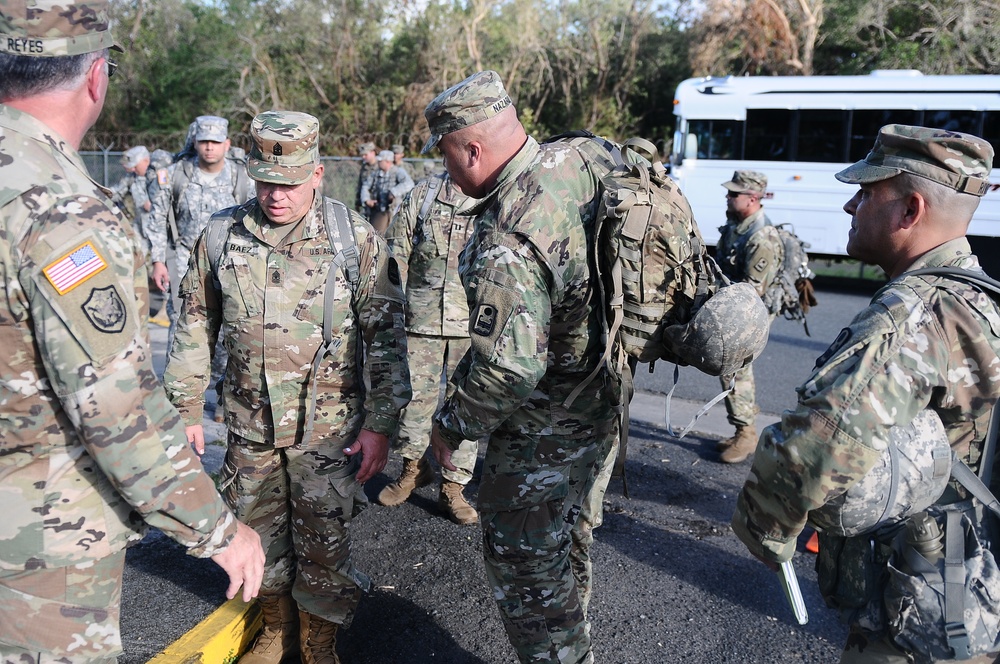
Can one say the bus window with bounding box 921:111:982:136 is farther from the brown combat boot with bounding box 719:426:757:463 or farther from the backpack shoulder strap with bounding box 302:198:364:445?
the backpack shoulder strap with bounding box 302:198:364:445

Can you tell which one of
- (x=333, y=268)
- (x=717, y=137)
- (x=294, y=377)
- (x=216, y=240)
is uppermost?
(x=216, y=240)

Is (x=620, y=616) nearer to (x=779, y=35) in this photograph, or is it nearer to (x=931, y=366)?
(x=931, y=366)

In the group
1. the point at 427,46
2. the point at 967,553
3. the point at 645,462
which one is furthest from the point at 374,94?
the point at 967,553

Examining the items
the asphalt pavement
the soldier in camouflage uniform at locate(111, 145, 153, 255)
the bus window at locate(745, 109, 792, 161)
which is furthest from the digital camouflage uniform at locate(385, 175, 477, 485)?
the bus window at locate(745, 109, 792, 161)

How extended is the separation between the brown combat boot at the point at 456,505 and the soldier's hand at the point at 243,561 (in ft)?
8.09

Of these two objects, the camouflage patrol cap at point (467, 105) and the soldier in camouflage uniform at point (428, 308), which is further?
the soldier in camouflage uniform at point (428, 308)

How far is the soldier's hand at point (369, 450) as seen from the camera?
293cm

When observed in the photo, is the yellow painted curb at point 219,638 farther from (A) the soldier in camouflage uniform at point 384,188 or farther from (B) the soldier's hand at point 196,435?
(A) the soldier in camouflage uniform at point 384,188

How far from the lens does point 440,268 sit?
15.4ft

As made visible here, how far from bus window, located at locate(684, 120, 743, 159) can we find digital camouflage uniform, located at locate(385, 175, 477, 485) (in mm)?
10772

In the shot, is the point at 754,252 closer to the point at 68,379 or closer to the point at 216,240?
the point at 216,240

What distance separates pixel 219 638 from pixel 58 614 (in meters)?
1.41

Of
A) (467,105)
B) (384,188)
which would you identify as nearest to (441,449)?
(467,105)

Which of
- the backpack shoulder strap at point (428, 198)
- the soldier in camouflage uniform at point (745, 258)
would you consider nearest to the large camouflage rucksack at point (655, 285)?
the backpack shoulder strap at point (428, 198)
